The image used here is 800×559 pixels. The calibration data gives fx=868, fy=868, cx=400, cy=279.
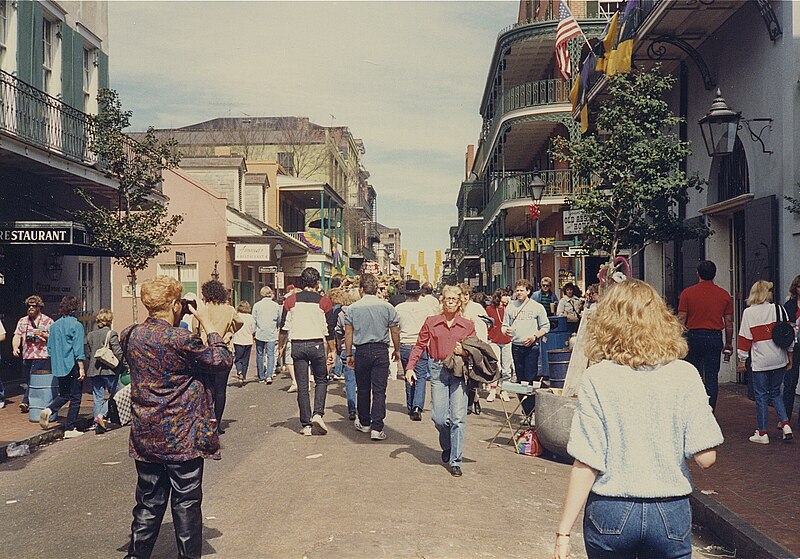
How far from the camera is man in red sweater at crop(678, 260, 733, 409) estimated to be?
980 cm

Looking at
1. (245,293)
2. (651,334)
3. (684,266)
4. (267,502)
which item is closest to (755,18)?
(684,266)

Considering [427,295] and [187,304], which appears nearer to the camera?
[187,304]

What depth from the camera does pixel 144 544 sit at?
505 centimetres

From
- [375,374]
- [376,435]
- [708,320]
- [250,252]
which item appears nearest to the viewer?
[708,320]

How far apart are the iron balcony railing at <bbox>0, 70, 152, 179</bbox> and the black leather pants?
892 centimetres

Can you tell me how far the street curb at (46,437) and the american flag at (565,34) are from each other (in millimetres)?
14183

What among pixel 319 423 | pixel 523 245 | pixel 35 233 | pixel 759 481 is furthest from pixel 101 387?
pixel 523 245

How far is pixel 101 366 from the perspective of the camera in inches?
428

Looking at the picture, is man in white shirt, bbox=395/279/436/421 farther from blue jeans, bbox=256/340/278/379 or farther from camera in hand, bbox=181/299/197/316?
camera in hand, bbox=181/299/197/316

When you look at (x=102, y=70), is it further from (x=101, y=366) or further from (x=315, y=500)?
(x=315, y=500)

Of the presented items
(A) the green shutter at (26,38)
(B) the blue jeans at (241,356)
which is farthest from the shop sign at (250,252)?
(A) the green shutter at (26,38)

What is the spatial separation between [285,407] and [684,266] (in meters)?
7.99

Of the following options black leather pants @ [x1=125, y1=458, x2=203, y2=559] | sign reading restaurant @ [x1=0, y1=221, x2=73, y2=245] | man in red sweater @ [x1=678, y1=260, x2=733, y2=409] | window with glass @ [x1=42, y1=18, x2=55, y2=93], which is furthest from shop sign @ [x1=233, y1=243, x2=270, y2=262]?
black leather pants @ [x1=125, y1=458, x2=203, y2=559]

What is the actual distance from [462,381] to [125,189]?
1038cm
